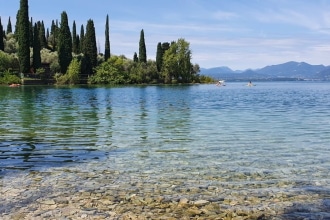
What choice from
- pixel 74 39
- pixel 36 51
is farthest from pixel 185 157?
pixel 74 39

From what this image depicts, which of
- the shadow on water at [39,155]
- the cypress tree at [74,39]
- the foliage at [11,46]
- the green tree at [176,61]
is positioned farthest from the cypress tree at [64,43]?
the shadow on water at [39,155]

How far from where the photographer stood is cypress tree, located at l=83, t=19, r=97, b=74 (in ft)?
284

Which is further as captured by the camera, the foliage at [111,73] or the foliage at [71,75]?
the foliage at [111,73]

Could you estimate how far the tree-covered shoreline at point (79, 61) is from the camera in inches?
2985

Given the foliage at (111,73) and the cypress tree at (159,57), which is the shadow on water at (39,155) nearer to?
the foliage at (111,73)

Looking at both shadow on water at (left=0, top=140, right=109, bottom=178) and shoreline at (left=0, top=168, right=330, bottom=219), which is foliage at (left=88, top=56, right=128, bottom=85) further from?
shoreline at (left=0, top=168, right=330, bottom=219)

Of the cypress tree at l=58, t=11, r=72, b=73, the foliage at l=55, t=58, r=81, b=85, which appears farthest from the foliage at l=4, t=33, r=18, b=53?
the foliage at l=55, t=58, r=81, b=85

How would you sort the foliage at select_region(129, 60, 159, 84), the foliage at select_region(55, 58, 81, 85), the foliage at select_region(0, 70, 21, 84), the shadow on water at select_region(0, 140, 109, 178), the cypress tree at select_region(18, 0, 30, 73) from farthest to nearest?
the foliage at select_region(129, 60, 159, 84)
the foliage at select_region(55, 58, 81, 85)
the foliage at select_region(0, 70, 21, 84)
the cypress tree at select_region(18, 0, 30, 73)
the shadow on water at select_region(0, 140, 109, 178)

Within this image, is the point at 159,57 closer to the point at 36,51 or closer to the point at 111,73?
the point at 111,73

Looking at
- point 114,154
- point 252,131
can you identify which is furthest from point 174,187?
point 252,131

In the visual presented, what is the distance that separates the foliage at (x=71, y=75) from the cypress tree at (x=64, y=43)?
5.70 ft

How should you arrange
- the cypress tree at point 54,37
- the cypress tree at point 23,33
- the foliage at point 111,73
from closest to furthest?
the cypress tree at point 23,33
the foliage at point 111,73
the cypress tree at point 54,37

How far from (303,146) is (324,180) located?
4.45 meters

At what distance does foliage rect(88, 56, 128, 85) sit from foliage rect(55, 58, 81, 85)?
250 inches
